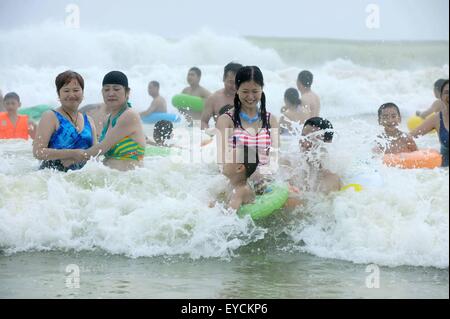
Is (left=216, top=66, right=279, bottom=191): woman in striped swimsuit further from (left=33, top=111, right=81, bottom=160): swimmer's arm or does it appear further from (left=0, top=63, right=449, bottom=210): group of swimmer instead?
(left=33, top=111, right=81, bottom=160): swimmer's arm

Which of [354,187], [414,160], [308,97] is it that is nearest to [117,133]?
[354,187]

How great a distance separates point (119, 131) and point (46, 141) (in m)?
0.64

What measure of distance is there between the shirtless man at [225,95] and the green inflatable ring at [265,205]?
7.80 feet

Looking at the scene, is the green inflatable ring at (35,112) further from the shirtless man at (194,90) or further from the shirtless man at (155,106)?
the shirtless man at (194,90)

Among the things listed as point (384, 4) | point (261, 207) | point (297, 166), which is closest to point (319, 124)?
point (297, 166)

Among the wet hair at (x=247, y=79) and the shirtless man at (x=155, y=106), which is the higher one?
the shirtless man at (x=155, y=106)

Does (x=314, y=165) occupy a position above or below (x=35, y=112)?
below

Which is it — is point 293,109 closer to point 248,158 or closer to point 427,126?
point 427,126

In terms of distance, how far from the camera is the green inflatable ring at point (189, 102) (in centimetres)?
1298

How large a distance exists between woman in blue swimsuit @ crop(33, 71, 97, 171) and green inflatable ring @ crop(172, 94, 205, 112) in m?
6.30

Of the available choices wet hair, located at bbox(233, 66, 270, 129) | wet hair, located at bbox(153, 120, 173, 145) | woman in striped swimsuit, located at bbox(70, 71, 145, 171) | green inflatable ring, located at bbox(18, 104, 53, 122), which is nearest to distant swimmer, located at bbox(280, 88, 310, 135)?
wet hair, located at bbox(153, 120, 173, 145)

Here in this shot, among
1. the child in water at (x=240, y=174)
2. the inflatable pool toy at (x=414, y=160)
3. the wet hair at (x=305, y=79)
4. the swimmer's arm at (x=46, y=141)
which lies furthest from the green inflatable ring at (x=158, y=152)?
the wet hair at (x=305, y=79)

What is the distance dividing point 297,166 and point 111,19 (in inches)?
1005

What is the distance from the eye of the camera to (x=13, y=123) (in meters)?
10.8
